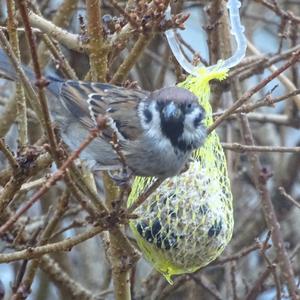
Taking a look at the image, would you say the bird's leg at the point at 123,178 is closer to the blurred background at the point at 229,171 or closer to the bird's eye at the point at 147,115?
the bird's eye at the point at 147,115

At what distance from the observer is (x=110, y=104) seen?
3.71 meters

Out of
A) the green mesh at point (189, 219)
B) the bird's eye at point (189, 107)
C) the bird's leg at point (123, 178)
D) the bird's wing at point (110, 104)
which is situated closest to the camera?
the bird's leg at point (123, 178)

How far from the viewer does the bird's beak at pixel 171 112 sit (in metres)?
3.28

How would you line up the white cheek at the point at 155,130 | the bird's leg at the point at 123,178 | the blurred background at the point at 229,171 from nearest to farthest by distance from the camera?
the bird's leg at the point at 123,178
the white cheek at the point at 155,130
the blurred background at the point at 229,171

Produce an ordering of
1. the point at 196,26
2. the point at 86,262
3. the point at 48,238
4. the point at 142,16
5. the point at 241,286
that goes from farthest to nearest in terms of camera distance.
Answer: the point at 196,26, the point at 86,262, the point at 241,286, the point at 48,238, the point at 142,16

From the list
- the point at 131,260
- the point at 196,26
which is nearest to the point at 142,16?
the point at 131,260

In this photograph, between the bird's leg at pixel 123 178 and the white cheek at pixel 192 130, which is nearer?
the bird's leg at pixel 123 178

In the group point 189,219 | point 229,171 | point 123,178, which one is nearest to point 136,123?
point 189,219

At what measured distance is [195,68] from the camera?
3.47m

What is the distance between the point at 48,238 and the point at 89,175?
33 centimetres

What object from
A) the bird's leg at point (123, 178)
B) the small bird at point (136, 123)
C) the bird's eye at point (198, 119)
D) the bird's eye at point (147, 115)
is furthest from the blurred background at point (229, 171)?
the bird's leg at point (123, 178)

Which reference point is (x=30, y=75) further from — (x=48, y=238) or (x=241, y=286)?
(x=241, y=286)

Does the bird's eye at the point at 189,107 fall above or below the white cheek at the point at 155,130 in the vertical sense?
above

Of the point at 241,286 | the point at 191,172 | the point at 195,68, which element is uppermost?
the point at 195,68
